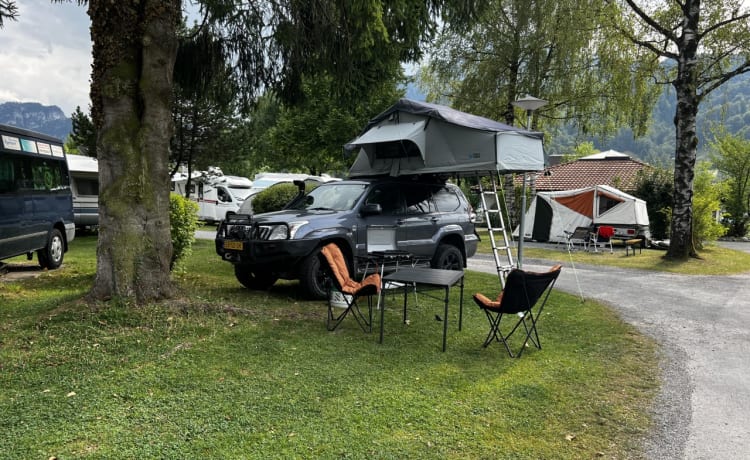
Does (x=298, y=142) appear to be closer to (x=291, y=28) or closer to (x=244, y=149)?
(x=244, y=149)

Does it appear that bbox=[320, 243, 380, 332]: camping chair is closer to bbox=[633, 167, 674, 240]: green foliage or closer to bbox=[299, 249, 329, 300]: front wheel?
bbox=[299, 249, 329, 300]: front wheel

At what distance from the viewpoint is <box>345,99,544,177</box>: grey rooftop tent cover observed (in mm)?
7820

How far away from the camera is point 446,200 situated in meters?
9.38

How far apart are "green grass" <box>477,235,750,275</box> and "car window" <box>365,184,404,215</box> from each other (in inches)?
220

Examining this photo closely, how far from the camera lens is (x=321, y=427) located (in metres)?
3.60

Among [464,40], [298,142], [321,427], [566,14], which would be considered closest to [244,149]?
[298,142]

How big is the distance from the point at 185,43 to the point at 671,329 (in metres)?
8.86

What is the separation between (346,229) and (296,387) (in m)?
3.57

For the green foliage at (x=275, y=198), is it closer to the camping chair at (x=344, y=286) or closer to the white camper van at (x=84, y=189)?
the white camper van at (x=84, y=189)

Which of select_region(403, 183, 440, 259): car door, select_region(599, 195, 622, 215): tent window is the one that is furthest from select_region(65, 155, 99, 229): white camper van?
select_region(599, 195, 622, 215): tent window

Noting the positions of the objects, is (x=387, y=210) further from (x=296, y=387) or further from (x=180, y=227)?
(x=296, y=387)

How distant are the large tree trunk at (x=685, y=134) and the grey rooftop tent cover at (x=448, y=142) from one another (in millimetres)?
7994

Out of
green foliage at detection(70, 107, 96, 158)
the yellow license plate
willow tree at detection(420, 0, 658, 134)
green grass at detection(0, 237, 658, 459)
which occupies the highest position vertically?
willow tree at detection(420, 0, 658, 134)

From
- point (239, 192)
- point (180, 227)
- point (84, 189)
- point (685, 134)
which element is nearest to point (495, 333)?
point (180, 227)
